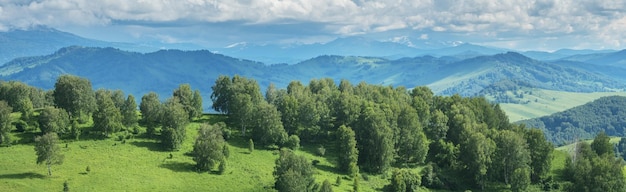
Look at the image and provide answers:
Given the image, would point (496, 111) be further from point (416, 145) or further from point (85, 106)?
point (85, 106)

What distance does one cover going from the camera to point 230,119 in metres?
137

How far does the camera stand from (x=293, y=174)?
85000mm

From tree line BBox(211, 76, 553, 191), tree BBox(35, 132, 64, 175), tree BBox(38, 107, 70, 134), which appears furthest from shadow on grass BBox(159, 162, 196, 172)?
tree BBox(38, 107, 70, 134)

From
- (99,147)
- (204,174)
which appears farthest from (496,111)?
(99,147)

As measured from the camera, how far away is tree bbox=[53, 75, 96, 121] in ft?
364

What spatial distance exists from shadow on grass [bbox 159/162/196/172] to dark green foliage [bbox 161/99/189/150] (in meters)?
8.79

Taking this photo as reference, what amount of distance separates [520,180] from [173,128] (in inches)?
3135

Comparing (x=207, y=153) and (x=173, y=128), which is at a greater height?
(x=173, y=128)

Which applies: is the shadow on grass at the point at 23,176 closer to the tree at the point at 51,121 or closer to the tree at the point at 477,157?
the tree at the point at 51,121

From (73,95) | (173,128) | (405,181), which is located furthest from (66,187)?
(405,181)

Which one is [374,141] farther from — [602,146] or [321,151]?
[602,146]

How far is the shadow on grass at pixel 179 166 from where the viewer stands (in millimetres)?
95125

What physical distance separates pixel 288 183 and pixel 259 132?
117ft

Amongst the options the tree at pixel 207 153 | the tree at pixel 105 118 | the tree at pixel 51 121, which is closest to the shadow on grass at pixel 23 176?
the tree at pixel 51 121
